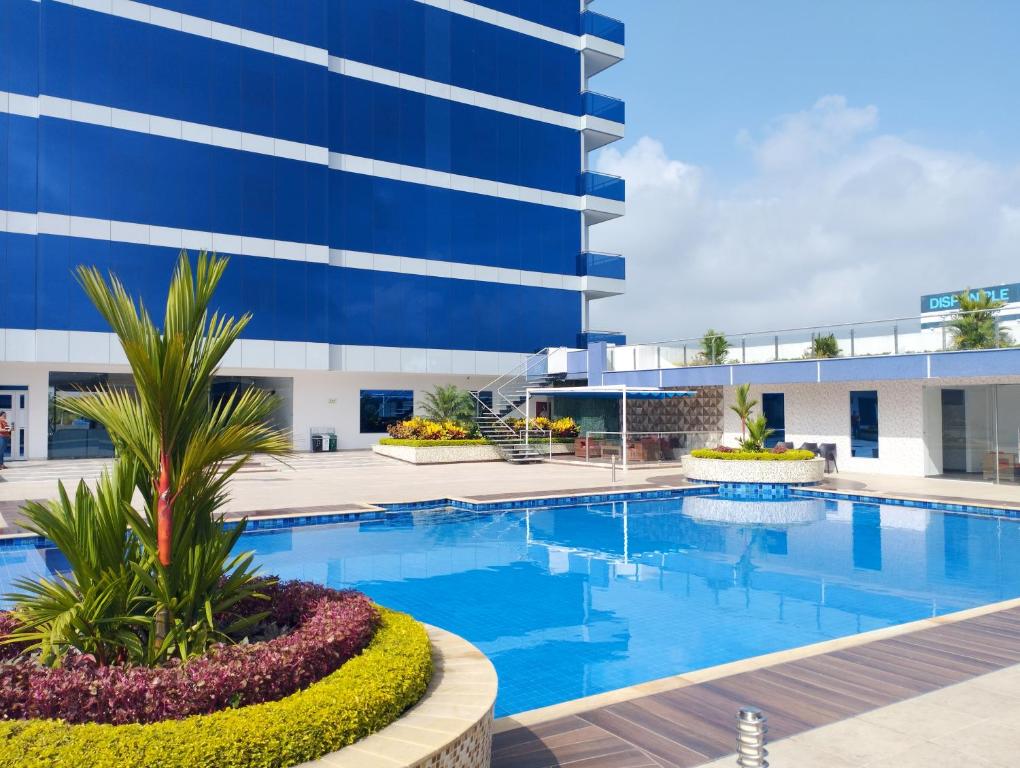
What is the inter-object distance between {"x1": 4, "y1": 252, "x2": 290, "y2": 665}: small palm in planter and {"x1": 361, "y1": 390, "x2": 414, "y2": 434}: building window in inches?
1096

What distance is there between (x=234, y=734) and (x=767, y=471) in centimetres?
1790

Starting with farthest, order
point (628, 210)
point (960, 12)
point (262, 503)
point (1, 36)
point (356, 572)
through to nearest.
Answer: point (628, 210), point (1, 36), point (960, 12), point (262, 503), point (356, 572)

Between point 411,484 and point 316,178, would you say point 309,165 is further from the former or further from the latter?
point 411,484

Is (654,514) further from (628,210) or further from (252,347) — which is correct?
(628,210)

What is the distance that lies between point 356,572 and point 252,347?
17934 mm

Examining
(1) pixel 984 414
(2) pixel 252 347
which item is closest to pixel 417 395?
(2) pixel 252 347

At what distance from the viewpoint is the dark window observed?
2628 cm

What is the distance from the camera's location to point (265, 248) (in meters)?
27.9

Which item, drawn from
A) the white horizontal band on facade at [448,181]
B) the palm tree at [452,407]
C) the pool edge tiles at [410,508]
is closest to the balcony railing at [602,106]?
the white horizontal band on facade at [448,181]

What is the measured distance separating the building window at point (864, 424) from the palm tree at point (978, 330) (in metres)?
4.32

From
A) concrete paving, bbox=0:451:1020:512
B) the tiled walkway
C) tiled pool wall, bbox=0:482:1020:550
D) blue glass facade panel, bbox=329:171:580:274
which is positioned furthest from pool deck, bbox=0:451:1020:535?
the tiled walkway

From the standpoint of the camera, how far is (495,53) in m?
34.0

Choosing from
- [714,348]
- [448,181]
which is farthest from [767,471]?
[448,181]

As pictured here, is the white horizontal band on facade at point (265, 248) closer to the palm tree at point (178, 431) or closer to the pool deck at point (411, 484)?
the pool deck at point (411, 484)
